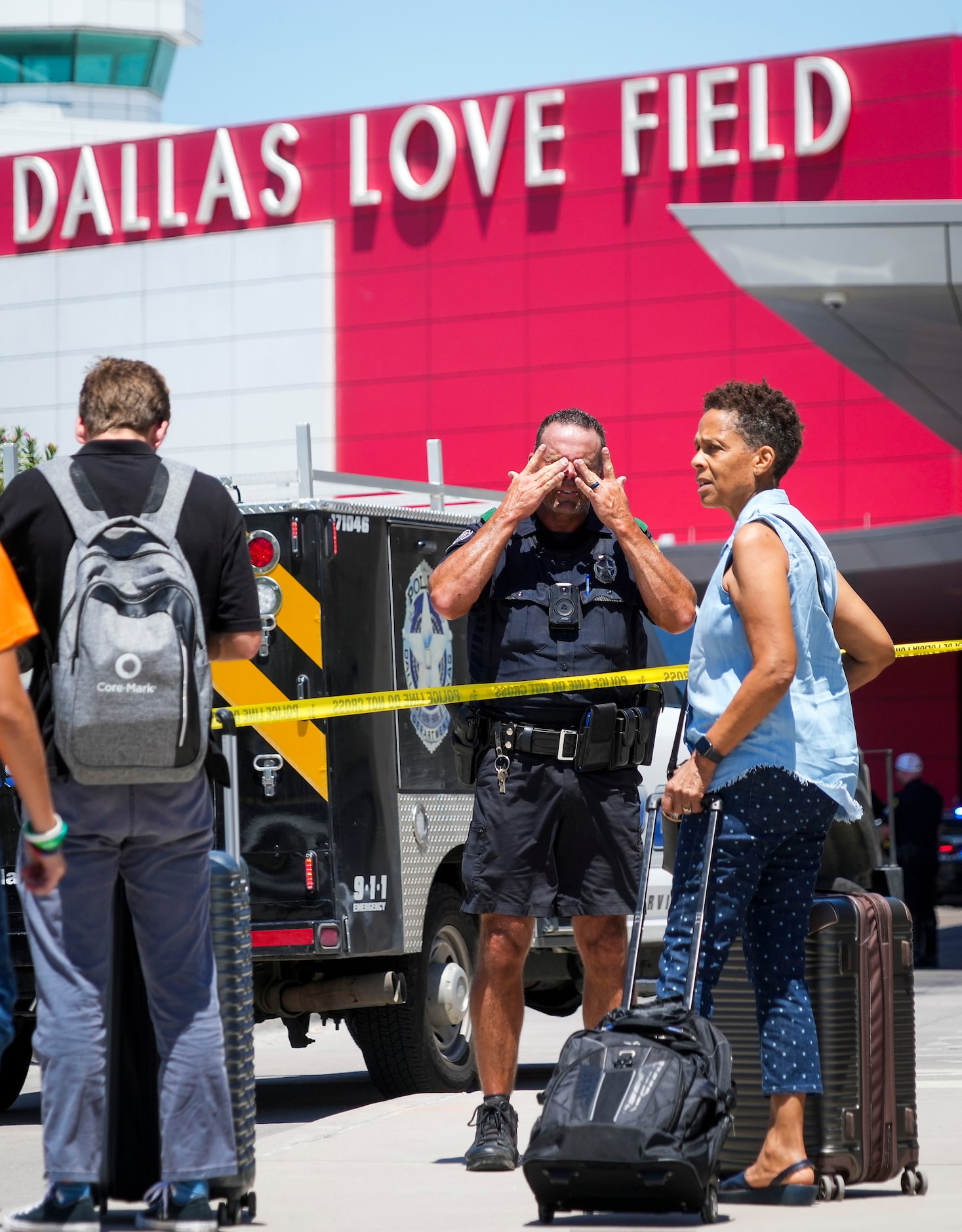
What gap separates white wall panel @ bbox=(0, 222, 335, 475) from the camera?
3884cm

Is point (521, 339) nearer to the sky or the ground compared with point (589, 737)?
nearer to the sky

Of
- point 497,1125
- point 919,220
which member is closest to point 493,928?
point 497,1125

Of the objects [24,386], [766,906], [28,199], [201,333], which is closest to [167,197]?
[201,333]

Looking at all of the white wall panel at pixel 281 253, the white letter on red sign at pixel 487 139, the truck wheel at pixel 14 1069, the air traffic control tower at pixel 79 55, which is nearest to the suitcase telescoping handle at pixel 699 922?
the truck wheel at pixel 14 1069

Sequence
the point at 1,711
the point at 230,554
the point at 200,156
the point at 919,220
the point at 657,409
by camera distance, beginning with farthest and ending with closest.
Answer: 1. the point at 200,156
2. the point at 657,409
3. the point at 919,220
4. the point at 230,554
5. the point at 1,711

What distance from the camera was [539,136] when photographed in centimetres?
3559

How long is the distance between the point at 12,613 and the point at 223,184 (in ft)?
118

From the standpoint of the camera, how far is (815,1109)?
5109 millimetres

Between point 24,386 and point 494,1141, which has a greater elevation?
point 24,386

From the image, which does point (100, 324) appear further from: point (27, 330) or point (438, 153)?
point (438, 153)

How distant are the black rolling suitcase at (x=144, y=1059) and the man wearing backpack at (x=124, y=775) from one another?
0.14 m

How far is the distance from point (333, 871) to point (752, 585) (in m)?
3.74

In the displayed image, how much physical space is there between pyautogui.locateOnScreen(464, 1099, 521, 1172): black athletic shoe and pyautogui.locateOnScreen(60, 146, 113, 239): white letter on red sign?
120ft

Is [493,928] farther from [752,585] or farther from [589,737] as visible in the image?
[752,585]
